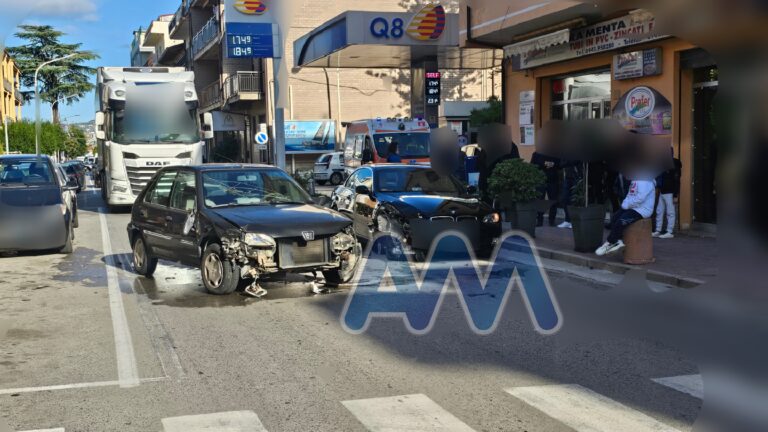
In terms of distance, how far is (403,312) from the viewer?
818cm

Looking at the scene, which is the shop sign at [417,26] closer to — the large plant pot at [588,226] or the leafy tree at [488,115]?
the large plant pot at [588,226]

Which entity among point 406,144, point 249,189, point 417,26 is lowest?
point 249,189

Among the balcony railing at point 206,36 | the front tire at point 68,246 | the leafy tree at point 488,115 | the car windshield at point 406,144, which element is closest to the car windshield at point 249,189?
the front tire at point 68,246

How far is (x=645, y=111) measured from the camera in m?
14.7

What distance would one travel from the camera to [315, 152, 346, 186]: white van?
38531 mm

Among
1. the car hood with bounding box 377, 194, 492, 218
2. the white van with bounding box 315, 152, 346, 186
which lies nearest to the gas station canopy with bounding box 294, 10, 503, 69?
the car hood with bounding box 377, 194, 492, 218

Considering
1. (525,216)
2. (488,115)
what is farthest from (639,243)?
(488,115)

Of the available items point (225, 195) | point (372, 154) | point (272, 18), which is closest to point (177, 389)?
point (225, 195)

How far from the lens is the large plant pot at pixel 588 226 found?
11906 millimetres

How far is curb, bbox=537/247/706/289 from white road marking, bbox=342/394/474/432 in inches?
166

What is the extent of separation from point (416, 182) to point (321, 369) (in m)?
7.47

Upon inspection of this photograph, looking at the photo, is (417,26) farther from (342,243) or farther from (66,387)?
(66,387)

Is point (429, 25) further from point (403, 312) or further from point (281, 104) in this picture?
point (403, 312)

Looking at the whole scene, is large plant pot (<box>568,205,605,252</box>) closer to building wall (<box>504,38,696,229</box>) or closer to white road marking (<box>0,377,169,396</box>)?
building wall (<box>504,38,696,229</box>)
